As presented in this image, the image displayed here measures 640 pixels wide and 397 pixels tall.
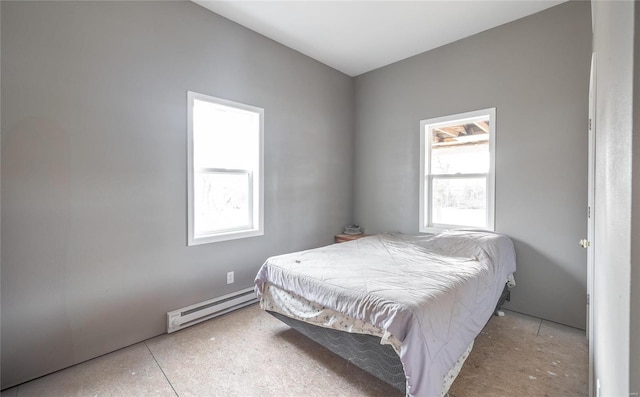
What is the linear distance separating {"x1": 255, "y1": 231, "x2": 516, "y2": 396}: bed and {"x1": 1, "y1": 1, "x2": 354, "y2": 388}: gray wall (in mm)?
974

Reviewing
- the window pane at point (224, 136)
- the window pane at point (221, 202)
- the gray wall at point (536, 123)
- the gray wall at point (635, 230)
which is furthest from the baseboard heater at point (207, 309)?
the gray wall at point (635, 230)

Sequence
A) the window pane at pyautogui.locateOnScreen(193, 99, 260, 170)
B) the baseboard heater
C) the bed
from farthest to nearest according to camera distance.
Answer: the window pane at pyautogui.locateOnScreen(193, 99, 260, 170) → the baseboard heater → the bed

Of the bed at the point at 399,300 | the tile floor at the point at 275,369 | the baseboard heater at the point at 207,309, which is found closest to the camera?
the bed at the point at 399,300

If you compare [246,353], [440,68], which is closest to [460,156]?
[440,68]

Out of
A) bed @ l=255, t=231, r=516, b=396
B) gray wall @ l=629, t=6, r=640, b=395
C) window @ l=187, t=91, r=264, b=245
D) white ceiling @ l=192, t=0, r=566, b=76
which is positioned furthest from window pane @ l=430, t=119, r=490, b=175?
gray wall @ l=629, t=6, r=640, b=395

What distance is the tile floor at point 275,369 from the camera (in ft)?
5.86

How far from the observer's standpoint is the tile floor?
1786mm

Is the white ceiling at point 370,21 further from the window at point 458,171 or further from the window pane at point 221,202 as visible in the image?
the window pane at point 221,202

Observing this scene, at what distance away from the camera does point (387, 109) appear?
394 centimetres

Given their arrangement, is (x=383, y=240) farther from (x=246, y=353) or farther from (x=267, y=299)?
(x=246, y=353)

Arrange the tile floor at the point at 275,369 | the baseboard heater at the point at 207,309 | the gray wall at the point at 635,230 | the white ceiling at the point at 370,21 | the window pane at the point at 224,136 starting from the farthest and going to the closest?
the window pane at the point at 224,136 → the white ceiling at the point at 370,21 → the baseboard heater at the point at 207,309 → the tile floor at the point at 275,369 → the gray wall at the point at 635,230

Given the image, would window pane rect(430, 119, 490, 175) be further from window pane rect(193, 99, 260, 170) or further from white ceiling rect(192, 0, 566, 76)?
window pane rect(193, 99, 260, 170)

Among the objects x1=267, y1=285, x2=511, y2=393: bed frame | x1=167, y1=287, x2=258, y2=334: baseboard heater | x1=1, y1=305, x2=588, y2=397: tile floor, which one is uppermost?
x1=267, y1=285, x2=511, y2=393: bed frame

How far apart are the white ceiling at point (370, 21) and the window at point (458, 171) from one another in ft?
3.03
